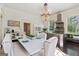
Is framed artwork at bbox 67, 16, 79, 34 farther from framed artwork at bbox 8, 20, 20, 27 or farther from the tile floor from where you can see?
framed artwork at bbox 8, 20, 20, 27

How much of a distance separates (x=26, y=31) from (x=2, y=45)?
0.50 metres

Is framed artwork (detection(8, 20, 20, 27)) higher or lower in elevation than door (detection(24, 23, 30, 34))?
higher

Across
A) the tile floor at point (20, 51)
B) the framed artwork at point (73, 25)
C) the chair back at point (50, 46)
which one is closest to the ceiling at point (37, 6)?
the framed artwork at point (73, 25)

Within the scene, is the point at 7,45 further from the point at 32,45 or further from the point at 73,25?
the point at 73,25

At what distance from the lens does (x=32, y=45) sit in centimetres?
217

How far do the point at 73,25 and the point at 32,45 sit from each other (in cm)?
86

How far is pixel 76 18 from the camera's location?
2062mm

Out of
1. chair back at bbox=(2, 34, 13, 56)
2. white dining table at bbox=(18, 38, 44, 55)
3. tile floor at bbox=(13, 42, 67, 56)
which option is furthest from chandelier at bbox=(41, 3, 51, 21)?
chair back at bbox=(2, 34, 13, 56)

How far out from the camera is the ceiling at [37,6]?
2.05 metres

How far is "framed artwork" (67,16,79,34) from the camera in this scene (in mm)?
2062

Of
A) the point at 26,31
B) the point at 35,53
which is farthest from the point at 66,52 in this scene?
the point at 26,31

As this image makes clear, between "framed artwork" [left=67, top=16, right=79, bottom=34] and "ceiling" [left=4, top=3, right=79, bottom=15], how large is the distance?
0.22 m

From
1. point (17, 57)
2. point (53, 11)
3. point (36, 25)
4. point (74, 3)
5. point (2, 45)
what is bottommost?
point (17, 57)

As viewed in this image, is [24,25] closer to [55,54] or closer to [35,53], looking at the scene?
[35,53]
